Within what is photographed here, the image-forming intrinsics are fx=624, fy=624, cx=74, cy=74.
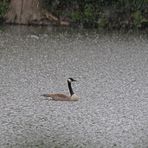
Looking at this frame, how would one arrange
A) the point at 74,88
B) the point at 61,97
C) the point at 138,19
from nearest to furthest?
the point at 61,97, the point at 74,88, the point at 138,19

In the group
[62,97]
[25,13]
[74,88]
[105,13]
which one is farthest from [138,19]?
[62,97]

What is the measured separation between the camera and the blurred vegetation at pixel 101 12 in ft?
34.1

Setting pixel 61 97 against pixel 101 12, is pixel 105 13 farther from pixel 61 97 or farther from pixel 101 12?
pixel 61 97

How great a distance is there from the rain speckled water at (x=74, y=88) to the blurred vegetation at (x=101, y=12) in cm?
62

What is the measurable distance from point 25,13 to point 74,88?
419cm

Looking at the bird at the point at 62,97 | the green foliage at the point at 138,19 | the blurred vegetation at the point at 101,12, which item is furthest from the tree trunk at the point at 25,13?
the bird at the point at 62,97

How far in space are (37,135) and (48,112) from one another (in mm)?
638

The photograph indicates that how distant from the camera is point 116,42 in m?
9.16

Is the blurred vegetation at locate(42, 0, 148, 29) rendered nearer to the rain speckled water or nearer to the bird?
the rain speckled water

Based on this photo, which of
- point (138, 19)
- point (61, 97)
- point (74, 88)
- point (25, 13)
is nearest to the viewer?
point (61, 97)

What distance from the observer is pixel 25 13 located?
34.3 ft

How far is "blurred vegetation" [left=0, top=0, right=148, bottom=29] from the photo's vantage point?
34.1 feet

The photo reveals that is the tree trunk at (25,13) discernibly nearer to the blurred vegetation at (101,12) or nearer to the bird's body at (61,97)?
the blurred vegetation at (101,12)

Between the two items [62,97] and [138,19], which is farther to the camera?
[138,19]
